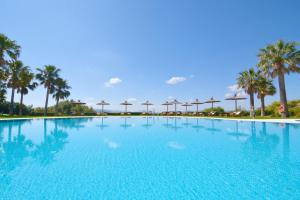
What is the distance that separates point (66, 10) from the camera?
16.8 meters

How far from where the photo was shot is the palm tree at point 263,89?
24.9 metres

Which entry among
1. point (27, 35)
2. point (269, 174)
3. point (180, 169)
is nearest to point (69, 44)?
point (27, 35)

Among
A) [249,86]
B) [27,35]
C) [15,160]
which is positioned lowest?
[15,160]

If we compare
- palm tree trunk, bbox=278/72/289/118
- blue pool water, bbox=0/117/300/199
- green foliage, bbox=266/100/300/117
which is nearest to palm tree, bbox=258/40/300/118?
palm tree trunk, bbox=278/72/289/118

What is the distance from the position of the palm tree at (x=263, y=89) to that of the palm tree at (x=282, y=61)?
3.69 m

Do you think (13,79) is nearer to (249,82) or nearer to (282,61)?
(249,82)

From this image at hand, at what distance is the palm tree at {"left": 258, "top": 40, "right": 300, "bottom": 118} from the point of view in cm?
2000

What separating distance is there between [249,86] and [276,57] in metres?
5.76

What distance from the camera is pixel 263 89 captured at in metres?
24.9

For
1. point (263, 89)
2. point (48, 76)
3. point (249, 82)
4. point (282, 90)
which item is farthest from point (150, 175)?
point (48, 76)

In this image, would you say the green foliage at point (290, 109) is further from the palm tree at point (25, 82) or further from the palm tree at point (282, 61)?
the palm tree at point (25, 82)

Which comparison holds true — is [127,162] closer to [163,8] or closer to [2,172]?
[2,172]

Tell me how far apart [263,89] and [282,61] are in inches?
214

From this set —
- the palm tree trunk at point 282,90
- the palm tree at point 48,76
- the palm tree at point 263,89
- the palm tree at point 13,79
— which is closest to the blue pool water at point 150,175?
the palm tree trunk at point 282,90
